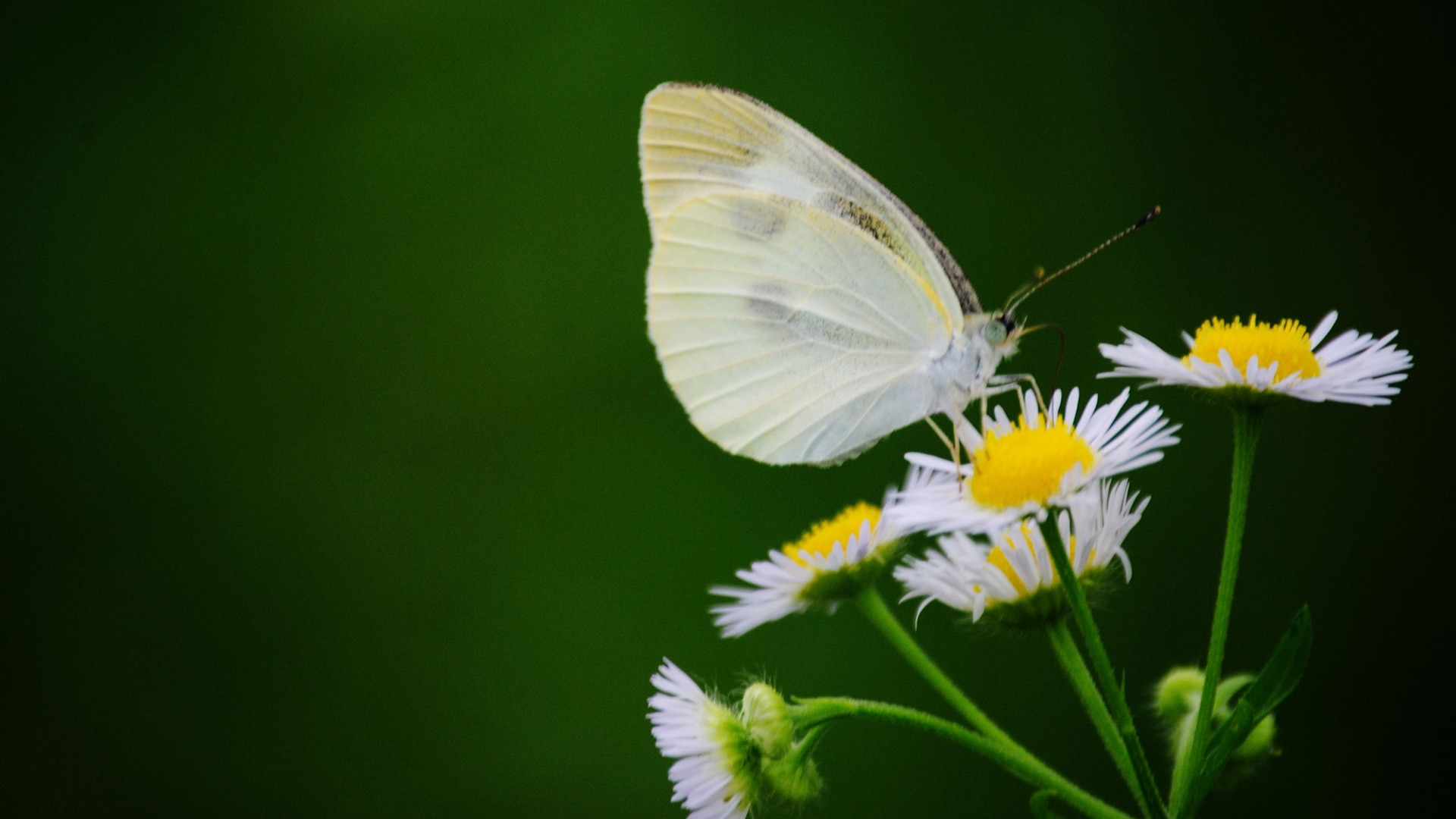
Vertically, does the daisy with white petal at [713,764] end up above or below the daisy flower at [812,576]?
below

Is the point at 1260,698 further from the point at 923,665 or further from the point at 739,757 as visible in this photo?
the point at 739,757

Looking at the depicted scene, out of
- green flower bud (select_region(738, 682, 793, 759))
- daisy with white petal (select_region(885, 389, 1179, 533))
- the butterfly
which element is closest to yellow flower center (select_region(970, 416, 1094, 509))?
daisy with white petal (select_region(885, 389, 1179, 533))

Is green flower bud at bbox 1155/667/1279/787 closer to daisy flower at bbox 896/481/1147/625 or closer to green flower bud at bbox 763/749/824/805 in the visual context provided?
daisy flower at bbox 896/481/1147/625

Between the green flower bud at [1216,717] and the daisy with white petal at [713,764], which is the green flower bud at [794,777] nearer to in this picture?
the daisy with white petal at [713,764]

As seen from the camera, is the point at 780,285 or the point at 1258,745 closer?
the point at 1258,745

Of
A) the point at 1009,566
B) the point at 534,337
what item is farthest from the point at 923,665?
the point at 534,337

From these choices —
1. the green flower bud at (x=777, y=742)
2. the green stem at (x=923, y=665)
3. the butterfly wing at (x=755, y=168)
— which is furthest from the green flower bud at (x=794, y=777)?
the butterfly wing at (x=755, y=168)

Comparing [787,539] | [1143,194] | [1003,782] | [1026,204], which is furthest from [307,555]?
[1143,194]
